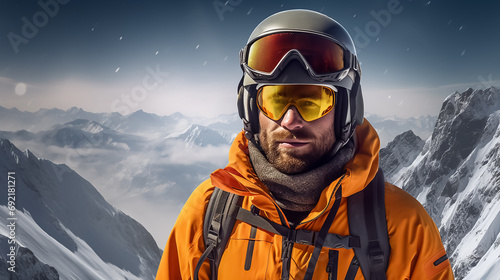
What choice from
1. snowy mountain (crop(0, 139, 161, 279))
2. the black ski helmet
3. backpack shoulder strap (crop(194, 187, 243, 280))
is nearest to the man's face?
the black ski helmet

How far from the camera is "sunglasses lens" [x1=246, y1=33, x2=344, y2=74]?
2551mm

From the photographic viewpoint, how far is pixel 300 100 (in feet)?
8.25

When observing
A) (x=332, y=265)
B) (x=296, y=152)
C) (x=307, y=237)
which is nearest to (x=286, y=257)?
(x=307, y=237)

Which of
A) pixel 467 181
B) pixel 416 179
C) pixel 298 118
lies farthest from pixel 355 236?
pixel 416 179

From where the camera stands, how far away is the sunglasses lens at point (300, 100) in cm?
250

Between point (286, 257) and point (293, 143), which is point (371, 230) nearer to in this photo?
point (286, 257)

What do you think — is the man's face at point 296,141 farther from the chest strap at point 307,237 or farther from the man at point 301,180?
the chest strap at point 307,237

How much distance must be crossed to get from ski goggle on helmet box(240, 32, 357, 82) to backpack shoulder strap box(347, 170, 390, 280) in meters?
0.91

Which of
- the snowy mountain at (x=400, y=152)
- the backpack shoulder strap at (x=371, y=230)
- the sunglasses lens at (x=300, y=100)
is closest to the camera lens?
the backpack shoulder strap at (x=371, y=230)

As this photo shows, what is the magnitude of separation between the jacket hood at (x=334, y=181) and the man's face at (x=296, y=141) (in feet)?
0.65

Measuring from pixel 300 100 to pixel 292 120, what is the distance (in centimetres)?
19

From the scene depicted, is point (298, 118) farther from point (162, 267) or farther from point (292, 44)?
point (162, 267)

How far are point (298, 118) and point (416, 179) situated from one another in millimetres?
182652

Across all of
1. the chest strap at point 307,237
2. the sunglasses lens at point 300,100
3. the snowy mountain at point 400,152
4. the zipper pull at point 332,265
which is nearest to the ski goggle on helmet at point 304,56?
the sunglasses lens at point 300,100
